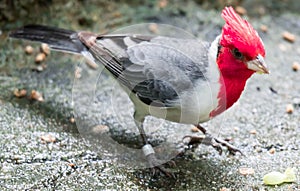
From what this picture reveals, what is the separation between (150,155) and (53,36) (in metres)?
1.37

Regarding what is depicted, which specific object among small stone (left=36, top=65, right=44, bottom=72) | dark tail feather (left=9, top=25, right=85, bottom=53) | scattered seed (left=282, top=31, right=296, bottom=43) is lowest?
small stone (left=36, top=65, right=44, bottom=72)

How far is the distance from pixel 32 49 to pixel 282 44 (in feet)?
8.16

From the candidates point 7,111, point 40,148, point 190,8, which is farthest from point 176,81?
point 190,8

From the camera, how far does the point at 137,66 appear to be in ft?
12.9

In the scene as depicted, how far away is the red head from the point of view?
3.49 metres

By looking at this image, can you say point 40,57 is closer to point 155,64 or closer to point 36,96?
point 36,96

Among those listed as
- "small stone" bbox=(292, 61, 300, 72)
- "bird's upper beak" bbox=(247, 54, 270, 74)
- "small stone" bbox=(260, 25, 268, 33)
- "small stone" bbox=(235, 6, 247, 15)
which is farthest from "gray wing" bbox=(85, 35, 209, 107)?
"small stone" bbox=(235, 6, 247, 15)

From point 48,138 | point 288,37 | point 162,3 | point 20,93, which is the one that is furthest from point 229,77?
point 162,3

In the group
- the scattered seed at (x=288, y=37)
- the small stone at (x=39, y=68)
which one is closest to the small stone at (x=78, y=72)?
the small stone at (x=39, y=68)

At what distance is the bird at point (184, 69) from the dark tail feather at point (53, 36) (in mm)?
232

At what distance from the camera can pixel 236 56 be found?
3.58 meters

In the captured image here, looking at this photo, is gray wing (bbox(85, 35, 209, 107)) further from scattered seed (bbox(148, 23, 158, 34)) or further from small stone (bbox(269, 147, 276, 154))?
scattered seed (bbox(148, 23, 158, 34))

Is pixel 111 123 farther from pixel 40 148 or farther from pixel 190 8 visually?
pixel 190 8

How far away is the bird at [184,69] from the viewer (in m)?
3.56
